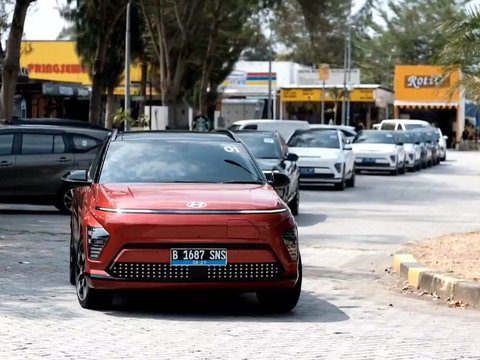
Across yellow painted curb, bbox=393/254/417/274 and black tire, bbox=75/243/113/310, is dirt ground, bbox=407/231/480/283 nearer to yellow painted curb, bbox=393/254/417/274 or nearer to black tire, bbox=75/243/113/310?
yellow painted curb, bbox=393/254/417/274

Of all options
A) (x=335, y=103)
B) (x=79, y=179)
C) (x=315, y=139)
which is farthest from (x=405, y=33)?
(x=79, y=179)

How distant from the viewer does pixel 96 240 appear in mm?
9141

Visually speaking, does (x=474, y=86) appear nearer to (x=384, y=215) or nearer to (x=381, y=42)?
(x=384, y=215)

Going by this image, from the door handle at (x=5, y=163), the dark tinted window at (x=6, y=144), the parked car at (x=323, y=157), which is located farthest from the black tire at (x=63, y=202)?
the parked car at (x=323, y=157)

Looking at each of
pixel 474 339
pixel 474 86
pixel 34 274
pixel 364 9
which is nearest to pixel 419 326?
pixel 474 339

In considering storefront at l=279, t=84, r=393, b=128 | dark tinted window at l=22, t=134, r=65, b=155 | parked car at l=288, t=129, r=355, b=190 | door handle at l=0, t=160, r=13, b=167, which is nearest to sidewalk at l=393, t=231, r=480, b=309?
dark tinted window at l=22, t=134, r=65, b=155

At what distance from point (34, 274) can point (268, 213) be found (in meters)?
3.85

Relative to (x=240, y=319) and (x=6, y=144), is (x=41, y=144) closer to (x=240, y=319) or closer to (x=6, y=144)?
(x=6, y=144)

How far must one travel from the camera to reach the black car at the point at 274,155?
19.9 meters

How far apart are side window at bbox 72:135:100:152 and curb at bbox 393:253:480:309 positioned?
8656 mm

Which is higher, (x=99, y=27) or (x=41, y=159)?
(x=99, y=27)

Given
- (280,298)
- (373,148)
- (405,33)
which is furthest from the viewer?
(405,33)

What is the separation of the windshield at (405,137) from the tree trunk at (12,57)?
1697 centimetres

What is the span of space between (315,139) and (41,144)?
36.0ft
